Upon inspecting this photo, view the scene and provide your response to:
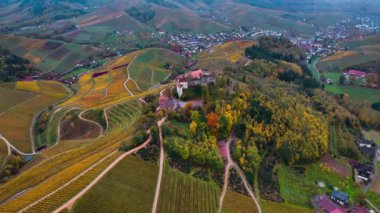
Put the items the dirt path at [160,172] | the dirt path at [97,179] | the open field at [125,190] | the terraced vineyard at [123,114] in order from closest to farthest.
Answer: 1. the dirt path at [97,179]
2. the open field at [125,190]
3. the dirt path at [160,172]
4. the terraced vineyard at [123,114]

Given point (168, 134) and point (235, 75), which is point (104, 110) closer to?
point (168, 134)

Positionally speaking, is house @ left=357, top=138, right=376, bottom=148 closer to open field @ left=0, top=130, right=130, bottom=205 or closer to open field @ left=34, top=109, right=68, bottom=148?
open field @ left=0, top=130, right=130, bottom=205

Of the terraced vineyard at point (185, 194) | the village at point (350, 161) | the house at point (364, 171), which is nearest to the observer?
the terraced vineyard at point (185, 194)

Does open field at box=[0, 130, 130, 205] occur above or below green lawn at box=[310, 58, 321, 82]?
above

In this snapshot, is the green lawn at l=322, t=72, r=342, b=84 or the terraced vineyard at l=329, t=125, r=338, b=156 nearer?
the terraced vineyard at l=329, t=125, r=338, b=156

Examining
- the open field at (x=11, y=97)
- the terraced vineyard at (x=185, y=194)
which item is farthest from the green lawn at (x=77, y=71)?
the terraced vineyard at (x=185, y=194)

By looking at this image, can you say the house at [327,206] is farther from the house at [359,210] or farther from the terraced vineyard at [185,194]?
the terraced vineyard at [185,194]

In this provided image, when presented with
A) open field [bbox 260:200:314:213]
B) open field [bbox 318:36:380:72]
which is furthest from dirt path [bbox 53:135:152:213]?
open field [bbox 318:36:380:72]
